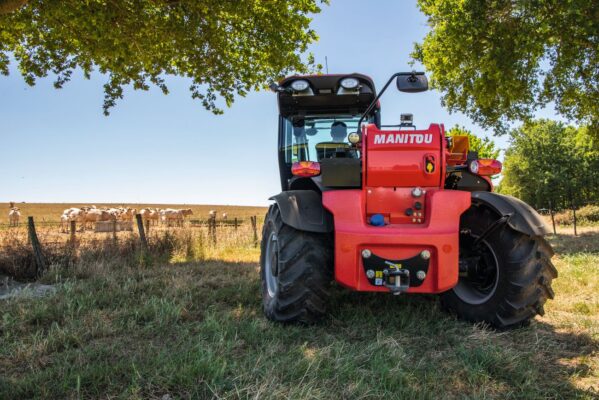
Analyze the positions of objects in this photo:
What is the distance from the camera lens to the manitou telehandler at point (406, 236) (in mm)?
3875

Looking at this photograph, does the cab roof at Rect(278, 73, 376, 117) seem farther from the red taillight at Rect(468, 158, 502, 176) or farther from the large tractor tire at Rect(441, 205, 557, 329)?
the large tractor tire at Rect(441, 205, 557, 329)

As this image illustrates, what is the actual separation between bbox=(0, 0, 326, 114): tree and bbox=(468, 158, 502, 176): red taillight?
7.88 meters

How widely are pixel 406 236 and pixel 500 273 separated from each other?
3.38 ft

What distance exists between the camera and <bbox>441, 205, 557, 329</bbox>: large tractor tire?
13.3 feet

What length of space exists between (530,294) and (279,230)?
2.30 metres

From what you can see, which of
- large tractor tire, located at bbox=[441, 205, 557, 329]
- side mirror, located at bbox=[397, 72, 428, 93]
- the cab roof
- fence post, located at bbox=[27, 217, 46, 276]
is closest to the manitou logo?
side mirror, located at bbox=[397, 72, 428, 93]

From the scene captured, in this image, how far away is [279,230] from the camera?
14.0 feet

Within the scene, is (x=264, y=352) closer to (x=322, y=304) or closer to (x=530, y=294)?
(x=322, y=304)

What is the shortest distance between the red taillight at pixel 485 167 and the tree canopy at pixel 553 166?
2440cm

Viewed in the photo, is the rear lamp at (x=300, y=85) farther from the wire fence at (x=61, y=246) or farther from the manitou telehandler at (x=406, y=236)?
the wire fence at (x=61, y=246)

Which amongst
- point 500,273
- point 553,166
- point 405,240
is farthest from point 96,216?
point 553,166

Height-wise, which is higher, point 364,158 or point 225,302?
point 364,158

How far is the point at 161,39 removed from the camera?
11422 mm

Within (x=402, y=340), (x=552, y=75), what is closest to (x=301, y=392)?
(x=402, y=340)
